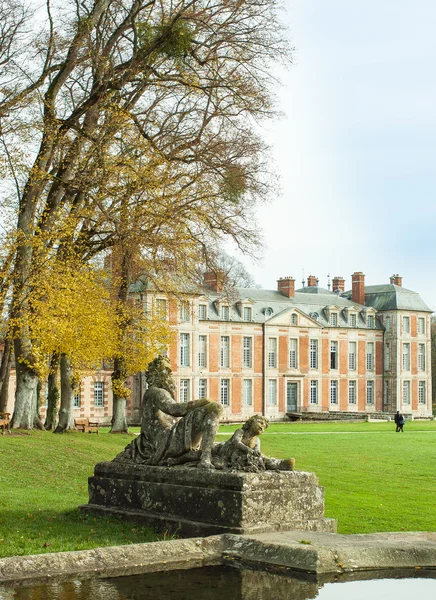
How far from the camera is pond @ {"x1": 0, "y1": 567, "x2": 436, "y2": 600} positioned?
A: 24.6 feet

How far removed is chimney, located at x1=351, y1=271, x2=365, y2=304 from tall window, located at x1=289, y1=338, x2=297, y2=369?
987 centimetres

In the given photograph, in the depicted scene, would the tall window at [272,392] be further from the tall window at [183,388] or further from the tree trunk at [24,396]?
the tree trunk at [24,396]

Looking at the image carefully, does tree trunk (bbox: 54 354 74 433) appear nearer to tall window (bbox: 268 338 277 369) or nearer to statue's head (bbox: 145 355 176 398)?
statue's head (bbox: 145 355 176 398)

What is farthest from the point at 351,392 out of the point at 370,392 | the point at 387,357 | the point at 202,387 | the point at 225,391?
the point at 202,387

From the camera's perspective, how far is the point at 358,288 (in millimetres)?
79062

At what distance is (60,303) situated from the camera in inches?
982

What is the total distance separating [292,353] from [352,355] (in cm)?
709

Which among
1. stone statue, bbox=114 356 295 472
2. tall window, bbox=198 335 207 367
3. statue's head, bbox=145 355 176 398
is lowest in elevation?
stone statue, bbox=114 356 295 472

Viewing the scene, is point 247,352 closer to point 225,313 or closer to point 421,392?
point 225,313

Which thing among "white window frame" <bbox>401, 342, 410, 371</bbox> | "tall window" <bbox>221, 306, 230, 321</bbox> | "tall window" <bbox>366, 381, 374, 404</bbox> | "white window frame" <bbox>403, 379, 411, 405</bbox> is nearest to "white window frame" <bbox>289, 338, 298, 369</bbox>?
"tall window" <bbox>221, 306, 230, 321</bbox>

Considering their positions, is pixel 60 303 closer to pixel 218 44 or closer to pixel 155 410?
pixel 218 44

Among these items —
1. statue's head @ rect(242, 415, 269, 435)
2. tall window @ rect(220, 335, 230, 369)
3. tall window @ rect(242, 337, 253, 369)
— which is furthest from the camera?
tall window @ rect(242, 337, 253, 369)

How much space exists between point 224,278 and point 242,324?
36.3 meters

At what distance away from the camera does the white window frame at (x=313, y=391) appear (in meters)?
72.9
